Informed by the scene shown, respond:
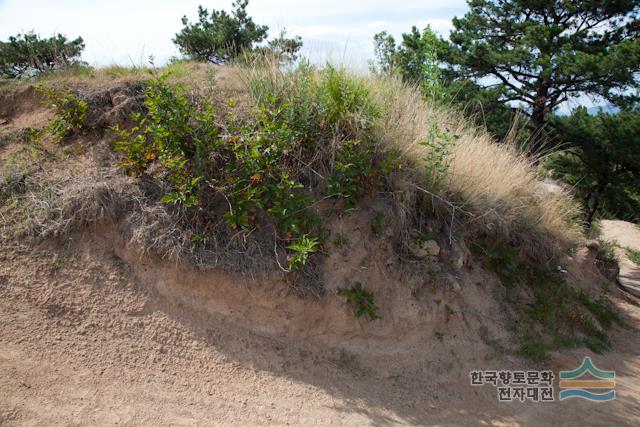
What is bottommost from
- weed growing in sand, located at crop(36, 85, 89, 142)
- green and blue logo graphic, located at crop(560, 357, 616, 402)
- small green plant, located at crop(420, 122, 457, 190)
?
green and blue logo graphic, located at crop(560, 357, 616, 402)

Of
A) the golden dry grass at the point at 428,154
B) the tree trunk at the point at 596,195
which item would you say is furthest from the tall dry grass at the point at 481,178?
the tree trunk at the point at 596,195

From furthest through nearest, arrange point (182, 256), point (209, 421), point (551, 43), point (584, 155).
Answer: point (584, 155)
point (551, 43)
point (182, 256)
point (209, 421)

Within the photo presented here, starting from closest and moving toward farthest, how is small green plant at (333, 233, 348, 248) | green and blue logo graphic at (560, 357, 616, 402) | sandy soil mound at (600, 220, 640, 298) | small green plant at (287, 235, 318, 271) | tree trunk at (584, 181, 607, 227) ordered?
small green plant at (287, 235, 318, 271)
small green plant at (333, 233, 348, 248)
green and blue logo graphic at (560, 357, 616, 402)
sandy soil mound at (600, 220, 640, 298)
tree trunk at (584, 181, 607, 227)

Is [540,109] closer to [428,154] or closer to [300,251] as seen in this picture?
[428,154]

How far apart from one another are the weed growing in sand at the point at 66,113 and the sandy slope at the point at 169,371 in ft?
4.96

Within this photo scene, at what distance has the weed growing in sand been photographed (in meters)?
5.21

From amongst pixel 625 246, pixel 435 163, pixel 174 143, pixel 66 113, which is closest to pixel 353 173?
pixel 435 163

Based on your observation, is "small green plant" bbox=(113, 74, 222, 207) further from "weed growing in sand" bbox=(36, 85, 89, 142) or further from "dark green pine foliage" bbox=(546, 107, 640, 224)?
"dark green pine foliage" bbox=(546, 107, 640, 224)

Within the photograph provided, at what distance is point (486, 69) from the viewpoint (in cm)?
1172

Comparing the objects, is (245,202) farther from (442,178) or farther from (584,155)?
(584,155)

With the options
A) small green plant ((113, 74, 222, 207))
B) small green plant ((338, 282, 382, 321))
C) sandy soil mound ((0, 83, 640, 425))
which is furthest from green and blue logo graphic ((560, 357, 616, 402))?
small green plant ((113, 74, 222, 207))

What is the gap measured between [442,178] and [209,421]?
3.72m

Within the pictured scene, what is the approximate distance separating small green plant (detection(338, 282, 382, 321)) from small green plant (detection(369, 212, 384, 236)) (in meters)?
0.70

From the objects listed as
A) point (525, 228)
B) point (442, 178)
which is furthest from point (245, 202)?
point (525, 228)
